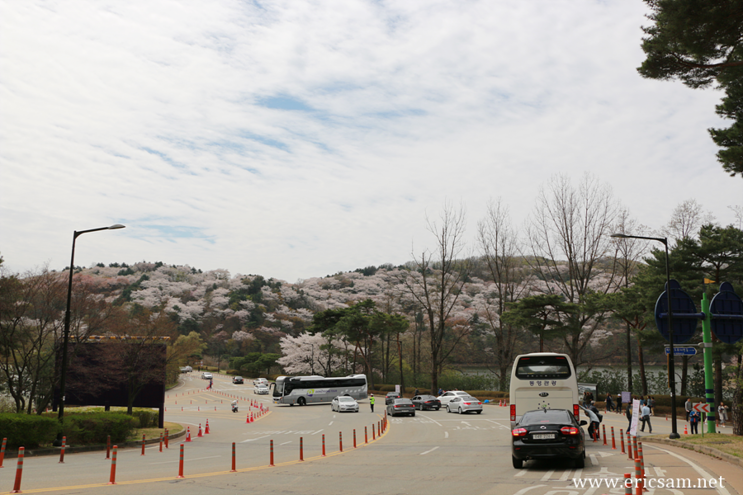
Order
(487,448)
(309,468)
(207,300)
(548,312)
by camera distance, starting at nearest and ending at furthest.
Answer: (309,468) < (487,448) < (548,312) < (207,300)

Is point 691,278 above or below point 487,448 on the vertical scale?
above

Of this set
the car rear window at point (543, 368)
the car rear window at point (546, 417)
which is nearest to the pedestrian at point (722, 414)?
the car rear window at point (543, 368)

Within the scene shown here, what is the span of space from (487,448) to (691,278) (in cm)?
2246

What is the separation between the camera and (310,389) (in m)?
60.0

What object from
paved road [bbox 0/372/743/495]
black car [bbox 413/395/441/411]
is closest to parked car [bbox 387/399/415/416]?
black car [bbox 413/395/441/411]

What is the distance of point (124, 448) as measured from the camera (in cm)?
2334

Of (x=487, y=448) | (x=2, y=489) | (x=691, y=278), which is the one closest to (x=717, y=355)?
(x=691, y=278)

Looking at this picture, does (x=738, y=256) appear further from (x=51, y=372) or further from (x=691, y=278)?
(x=51, y=372)

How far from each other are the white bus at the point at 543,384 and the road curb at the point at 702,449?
3452 millimetres

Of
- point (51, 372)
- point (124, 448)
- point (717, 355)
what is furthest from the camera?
point (717, 355)

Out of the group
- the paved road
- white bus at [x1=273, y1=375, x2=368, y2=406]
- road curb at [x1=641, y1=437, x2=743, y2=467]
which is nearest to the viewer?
the paved road

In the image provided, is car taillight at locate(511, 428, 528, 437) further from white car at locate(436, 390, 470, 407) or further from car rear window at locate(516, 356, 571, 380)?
white car at locate(436, 390, 470, 407)

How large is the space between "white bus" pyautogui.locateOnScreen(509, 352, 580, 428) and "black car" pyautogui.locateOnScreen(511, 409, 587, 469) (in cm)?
423

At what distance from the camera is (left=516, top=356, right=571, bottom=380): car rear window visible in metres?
17.5
